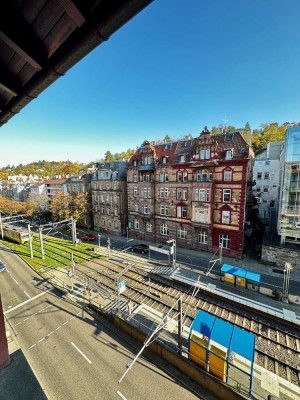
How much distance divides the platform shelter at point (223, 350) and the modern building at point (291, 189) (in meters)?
19.7

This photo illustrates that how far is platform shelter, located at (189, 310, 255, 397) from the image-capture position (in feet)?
38.4

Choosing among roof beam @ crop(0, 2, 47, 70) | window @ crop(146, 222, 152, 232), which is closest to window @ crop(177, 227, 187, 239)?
window @ crop(146, 222, 152, 232)

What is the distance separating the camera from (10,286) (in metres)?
22.7

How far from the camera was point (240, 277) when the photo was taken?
21375 millimetres

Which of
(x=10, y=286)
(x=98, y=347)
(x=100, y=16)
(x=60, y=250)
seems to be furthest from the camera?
(x=60, y=250)

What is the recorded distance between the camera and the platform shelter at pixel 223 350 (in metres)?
11.7

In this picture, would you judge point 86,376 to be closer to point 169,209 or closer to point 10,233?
point 169,209

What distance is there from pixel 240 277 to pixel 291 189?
47.6 ft

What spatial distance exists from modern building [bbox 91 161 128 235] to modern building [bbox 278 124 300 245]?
28.7m

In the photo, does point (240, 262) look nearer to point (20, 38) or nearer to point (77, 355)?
point (77, 355)

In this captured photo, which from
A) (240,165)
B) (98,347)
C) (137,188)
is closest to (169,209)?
(137,188)

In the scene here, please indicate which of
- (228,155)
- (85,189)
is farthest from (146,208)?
(85,189)

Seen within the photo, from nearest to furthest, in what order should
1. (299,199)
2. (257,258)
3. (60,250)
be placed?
(299,199)
(257,258)
(60,250)

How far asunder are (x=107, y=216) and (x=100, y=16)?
42.9m
